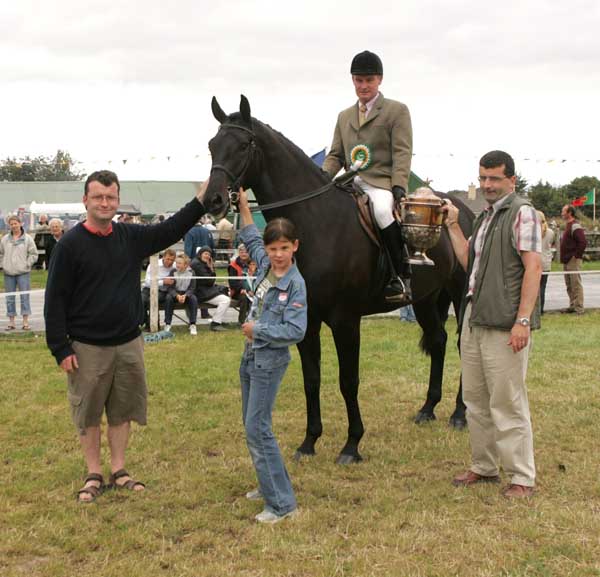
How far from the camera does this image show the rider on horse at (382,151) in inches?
211

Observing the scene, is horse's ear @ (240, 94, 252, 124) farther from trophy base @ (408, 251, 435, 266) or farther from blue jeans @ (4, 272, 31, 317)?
blue jeans @ (4, 272, 31, 317)

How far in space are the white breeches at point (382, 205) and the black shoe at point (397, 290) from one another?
50 centimetres

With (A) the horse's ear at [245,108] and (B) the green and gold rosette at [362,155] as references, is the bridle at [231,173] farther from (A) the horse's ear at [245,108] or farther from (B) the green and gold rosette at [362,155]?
(B) the green and gold rosette at [362,155]

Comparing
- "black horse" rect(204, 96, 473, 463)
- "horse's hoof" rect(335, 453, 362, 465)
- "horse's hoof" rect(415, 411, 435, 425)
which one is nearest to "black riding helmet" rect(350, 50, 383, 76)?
"black horse" rect(204, 96, 473, 463)

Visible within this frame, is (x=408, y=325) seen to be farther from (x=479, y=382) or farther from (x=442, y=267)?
(x=479, y=382)

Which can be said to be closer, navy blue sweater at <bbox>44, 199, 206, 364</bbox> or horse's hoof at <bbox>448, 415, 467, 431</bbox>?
navy blue sweater at <bbox>44, 199, 206, 364</bbox>

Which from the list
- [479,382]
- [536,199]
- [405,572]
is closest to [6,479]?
[405,572]

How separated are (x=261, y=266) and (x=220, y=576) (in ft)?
5.69

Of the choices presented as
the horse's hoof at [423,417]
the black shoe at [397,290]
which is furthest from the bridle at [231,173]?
the horse's hoof at [423,417]

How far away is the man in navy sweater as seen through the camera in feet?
14.1

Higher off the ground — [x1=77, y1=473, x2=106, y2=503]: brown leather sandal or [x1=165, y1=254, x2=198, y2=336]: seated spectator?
[x1=165, y1=254, x2=198, y2=336]: seated spectator

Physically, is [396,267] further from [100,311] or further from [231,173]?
[100,311]

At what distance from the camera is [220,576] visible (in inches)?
135

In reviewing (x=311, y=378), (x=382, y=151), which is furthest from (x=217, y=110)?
(x=311, y=378)
